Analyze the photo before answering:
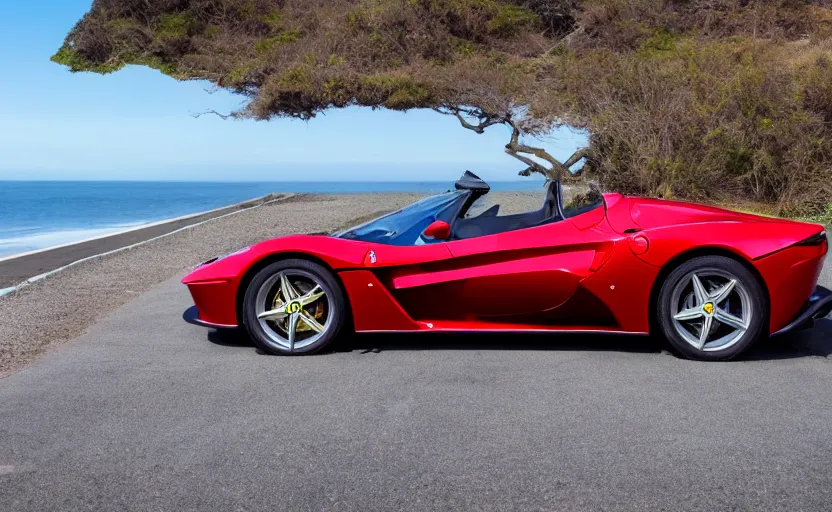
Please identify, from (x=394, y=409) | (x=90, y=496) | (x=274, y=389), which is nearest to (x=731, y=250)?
(x=394, y=409)

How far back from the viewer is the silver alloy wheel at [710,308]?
4973 millimetres

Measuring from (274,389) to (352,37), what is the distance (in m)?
20.4

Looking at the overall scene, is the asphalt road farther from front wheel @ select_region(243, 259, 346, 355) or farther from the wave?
the wave

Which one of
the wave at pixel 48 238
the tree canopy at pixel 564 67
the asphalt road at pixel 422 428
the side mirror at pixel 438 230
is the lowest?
the wave at pixel 48 238

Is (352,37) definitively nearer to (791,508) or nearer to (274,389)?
(274,389)

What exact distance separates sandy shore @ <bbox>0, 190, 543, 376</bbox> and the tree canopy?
10.8 feet

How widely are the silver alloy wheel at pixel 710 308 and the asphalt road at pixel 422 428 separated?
181 mm

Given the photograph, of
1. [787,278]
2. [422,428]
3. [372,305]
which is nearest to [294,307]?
[372,305]

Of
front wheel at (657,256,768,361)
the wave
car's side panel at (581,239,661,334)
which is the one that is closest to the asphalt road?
front wheel at (657,256,768,361)

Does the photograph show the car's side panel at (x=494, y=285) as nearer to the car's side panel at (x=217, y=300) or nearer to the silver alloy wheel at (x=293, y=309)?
the silver alloy wheel at (x=293, y=309)

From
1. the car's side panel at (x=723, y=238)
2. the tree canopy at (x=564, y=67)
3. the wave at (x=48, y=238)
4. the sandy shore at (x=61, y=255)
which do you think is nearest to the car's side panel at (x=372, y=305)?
the car's side panel at (x=723, y=238)

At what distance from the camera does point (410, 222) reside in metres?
5.51

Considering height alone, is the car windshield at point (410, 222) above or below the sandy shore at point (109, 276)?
above

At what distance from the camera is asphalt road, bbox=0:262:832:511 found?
2900mm
